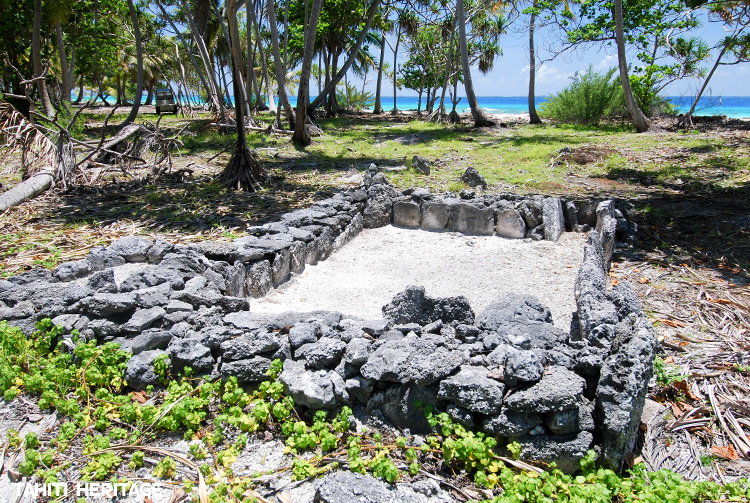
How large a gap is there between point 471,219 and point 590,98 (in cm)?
1324

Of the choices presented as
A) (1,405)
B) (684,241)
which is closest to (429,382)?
(1,405)

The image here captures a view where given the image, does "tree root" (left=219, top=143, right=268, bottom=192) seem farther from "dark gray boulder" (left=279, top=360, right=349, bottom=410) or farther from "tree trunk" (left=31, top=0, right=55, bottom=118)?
"tree trunk" (left=31, top=0, right=55, bottom=118)

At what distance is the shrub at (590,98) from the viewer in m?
17.2

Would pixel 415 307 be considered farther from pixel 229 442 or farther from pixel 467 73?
pixel 467 73

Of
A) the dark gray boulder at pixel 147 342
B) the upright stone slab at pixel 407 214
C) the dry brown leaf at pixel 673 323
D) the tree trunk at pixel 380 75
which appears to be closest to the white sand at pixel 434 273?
the upright stone slab at pixel 407 214

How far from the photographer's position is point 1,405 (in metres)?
3.05

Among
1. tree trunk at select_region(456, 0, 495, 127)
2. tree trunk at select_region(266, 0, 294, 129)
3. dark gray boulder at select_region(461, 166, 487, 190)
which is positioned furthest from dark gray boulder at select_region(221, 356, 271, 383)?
tree trunk at select_region(456, 0, 495, 127)

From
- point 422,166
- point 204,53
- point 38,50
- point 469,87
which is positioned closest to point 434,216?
point 422,166

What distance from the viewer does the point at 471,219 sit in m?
6.61

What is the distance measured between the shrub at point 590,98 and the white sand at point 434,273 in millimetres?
12915

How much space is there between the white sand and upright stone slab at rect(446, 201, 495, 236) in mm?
162

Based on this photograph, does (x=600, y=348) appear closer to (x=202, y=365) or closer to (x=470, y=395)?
(x=470, y=395)

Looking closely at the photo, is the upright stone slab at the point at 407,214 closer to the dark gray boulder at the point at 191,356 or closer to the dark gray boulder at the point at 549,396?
the dark gray boulder at the point at 191,356

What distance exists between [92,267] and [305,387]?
9.48 ft
